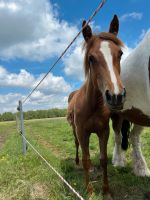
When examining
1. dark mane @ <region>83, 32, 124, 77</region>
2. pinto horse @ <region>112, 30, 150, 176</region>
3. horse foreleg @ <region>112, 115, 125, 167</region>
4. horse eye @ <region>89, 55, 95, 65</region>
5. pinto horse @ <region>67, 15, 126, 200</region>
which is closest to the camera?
pinto horse @ <region>67, 15, 126, 200</region>

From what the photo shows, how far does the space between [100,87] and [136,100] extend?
1486mm

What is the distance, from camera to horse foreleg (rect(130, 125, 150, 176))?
6.17m

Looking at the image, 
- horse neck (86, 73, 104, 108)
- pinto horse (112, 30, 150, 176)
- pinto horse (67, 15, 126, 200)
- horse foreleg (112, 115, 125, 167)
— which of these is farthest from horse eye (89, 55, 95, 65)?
horse foreleg (112, 115, 125, 167)

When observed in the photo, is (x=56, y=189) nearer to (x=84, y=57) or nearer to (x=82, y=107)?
(x=82, y=107)

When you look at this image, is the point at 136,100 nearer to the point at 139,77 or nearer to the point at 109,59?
the point at 139,77

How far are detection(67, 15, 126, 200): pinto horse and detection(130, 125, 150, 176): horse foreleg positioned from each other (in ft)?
4.29

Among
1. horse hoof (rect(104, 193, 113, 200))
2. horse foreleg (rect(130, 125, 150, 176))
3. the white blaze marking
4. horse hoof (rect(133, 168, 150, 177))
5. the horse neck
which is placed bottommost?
horse hoof (rect(104, 193, 113, 200))

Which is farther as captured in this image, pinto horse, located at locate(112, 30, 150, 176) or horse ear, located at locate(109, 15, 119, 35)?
pinto horse, located at locate(112, 30, 150, 176)

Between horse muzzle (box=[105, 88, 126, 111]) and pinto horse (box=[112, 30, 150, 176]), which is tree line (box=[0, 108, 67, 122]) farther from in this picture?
horse muzzle (box=[105, 88, 126, 111])

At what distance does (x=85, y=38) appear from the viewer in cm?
455

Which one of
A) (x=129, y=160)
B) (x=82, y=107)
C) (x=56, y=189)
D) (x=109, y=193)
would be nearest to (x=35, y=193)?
(x=56, y=189)

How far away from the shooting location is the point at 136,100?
5461mm

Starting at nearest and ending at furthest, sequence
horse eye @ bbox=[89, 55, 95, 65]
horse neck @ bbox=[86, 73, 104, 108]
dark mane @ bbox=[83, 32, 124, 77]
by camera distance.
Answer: horse eye @ bbox=[89, 55, 95, 65]
dark mane @ bbox=[83, 32, 124, 77]
horse neck @ bbox=[86, 73, 104, 108]

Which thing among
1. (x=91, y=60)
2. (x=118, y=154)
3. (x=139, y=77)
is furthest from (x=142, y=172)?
(x=91, y=60)
